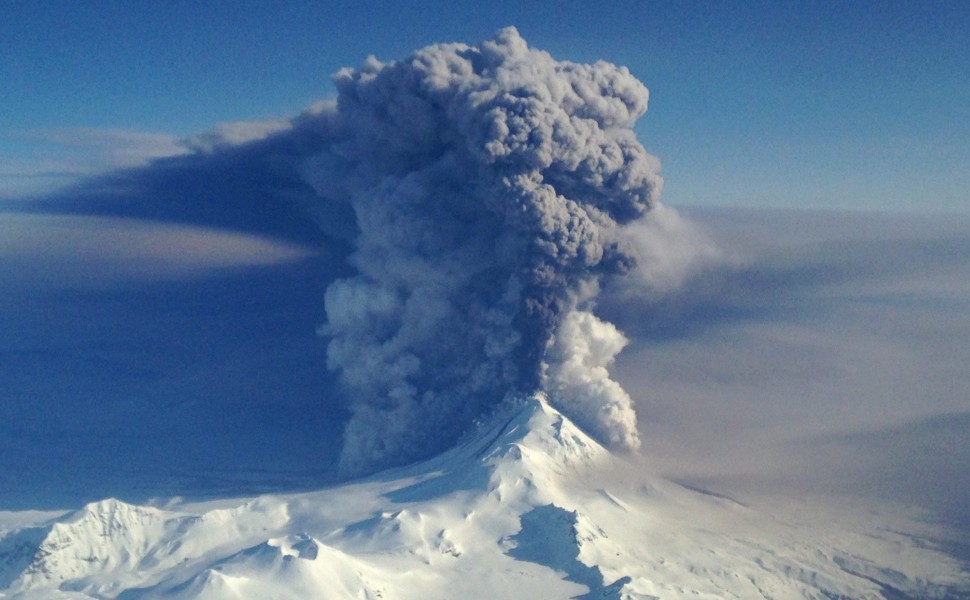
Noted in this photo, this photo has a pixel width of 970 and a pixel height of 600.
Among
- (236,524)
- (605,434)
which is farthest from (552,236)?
(236,524)

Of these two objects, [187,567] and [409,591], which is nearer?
[409,591]

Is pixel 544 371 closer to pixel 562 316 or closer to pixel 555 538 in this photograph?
pixel 562 316

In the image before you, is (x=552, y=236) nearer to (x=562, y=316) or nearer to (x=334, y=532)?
(x=562, y=316)

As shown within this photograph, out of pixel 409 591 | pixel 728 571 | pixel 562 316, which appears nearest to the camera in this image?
pixel 409 591

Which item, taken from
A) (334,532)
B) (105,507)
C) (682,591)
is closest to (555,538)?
(682,591)

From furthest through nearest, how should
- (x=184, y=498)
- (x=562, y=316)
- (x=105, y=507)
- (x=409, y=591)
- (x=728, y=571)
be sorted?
(x=184, y=498), (x=562, y=316), (x=105, y=507), (x=728, y=571), (x=409, y=591)

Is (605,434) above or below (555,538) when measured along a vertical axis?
above

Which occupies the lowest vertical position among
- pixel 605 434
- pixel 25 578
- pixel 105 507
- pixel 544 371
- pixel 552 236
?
pixel 25 578
